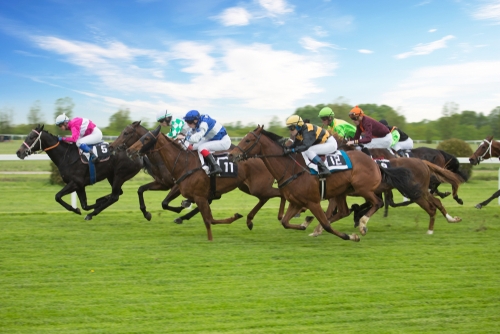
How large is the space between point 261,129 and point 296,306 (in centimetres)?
316

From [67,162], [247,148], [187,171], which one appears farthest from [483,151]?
[67,162]

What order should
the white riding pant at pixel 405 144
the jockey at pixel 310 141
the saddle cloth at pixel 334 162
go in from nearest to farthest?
the jockey at pixel 310 141 → the saddle cloth at pixel 334 162 → the white riding pant at pixel 405 144

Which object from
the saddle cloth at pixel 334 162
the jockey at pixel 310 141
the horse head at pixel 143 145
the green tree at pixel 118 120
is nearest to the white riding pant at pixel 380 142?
the saddle cloth at pixel 334 162

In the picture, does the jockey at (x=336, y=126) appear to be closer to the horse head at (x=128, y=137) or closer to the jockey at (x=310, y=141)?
the jockey at (x=310, y=141)

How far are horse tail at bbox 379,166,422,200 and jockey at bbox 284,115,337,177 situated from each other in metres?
1.01

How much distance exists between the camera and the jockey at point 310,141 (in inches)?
274

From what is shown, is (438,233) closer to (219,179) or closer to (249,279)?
(219,179)

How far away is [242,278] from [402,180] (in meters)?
3.41

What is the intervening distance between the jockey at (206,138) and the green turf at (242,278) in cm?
104

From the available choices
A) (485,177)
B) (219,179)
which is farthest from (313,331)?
(485,177)

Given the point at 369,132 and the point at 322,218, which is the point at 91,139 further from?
the point at 369,132

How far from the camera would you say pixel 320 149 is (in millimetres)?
7215

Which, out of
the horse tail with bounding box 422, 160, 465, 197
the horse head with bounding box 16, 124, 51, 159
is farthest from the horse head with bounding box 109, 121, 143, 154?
the horse tail with bounding box 422, 160, 465, 197

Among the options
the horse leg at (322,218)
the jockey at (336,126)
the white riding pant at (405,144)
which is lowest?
the horse leg at (322,218)
